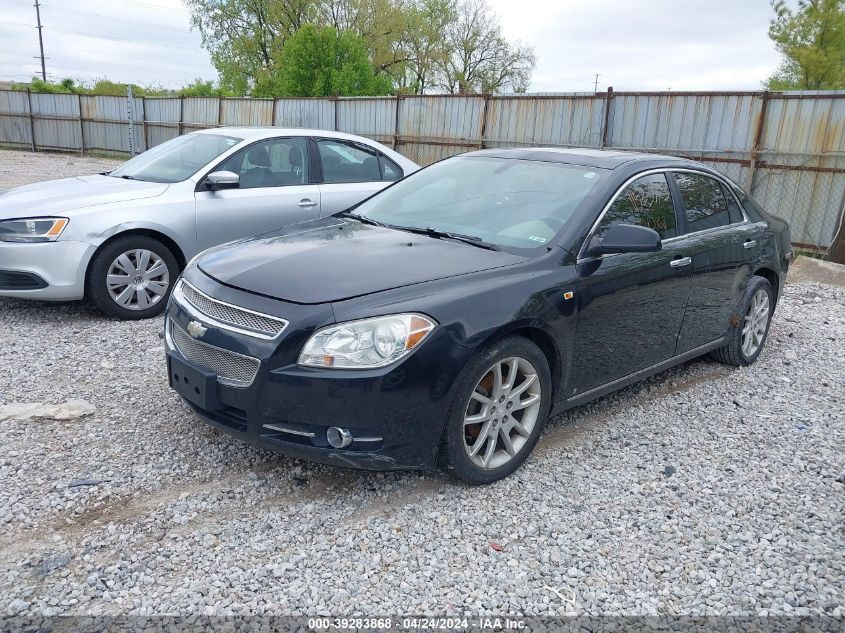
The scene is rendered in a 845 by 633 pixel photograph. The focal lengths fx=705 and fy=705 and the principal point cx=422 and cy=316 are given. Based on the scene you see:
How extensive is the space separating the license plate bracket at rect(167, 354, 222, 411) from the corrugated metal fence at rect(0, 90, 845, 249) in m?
9.48

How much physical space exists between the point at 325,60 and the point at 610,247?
2574 cm

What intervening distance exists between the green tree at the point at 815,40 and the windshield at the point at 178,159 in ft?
86.0

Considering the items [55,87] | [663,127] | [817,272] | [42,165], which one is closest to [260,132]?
[817,272]

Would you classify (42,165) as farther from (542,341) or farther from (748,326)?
(542,341)

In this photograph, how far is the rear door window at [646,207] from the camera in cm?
400

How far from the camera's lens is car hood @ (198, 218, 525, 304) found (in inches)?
126

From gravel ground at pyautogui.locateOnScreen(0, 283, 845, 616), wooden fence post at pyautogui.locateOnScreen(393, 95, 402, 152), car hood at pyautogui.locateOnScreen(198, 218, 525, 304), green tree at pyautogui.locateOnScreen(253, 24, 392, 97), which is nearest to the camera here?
gravel ground at pyautogui.locateOnScreen(0, 283, 845, 616)

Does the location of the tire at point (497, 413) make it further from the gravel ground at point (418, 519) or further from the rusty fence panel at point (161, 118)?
the rusty fence panel at point (161, 118)

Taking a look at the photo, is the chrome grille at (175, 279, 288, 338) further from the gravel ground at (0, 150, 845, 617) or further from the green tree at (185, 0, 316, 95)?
the green tree at (185, 0, 316, 95)

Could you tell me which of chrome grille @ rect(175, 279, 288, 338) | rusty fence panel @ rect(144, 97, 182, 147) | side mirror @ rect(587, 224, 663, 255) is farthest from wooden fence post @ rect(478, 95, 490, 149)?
rusty fence panel @ rect(144, 97, 182, 147)

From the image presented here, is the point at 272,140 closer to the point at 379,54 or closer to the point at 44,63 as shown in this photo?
the point at 379,54

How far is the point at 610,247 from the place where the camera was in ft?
12.1

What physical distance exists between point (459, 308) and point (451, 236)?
0.84 m

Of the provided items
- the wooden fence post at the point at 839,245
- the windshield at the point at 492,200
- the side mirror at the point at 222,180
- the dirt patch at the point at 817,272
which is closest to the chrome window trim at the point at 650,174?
the windshield at the point at 492,200
